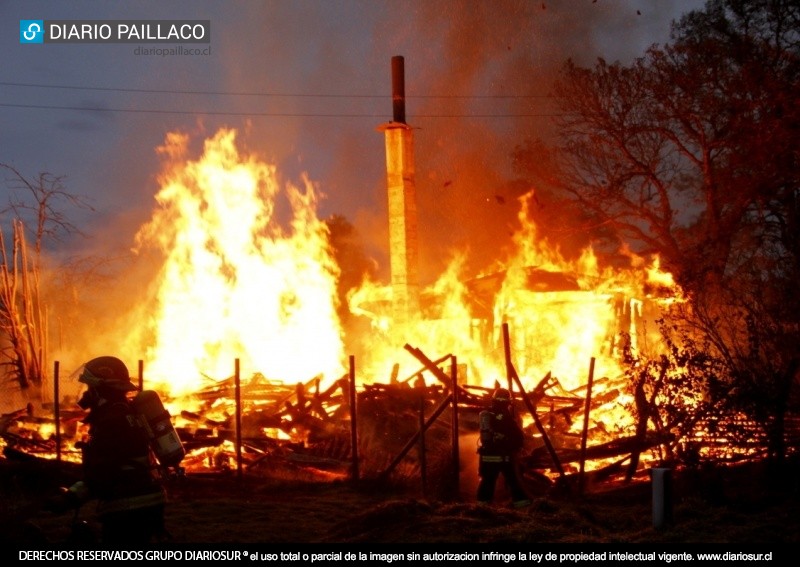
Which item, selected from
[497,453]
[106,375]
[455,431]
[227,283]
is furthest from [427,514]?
[227,283]

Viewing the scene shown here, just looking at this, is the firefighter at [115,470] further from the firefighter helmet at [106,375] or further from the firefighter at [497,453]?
the firefighter at [497,453]

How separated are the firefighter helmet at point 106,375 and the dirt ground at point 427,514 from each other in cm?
92

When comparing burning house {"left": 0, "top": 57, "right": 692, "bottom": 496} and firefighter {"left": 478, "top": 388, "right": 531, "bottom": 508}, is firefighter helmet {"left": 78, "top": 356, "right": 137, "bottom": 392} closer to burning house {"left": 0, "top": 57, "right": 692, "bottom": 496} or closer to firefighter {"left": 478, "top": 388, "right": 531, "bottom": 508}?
firefighter {"left": 478, "top": 388, "right": 531, "bottom": 508}

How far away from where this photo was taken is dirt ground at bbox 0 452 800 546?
800cm

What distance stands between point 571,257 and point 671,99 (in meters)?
11.2

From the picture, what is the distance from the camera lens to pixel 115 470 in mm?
5715

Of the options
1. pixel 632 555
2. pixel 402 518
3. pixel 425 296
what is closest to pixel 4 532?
pixel 402 518

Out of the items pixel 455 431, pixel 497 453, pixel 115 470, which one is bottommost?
pixel 497 453

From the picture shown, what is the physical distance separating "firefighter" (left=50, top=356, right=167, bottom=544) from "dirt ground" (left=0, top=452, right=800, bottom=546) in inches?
14.2

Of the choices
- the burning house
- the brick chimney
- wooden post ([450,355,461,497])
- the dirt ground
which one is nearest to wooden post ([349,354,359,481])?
the dirt ground

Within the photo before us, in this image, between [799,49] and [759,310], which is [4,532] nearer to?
[759,310]

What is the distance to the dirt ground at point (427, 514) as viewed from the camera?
315 inches

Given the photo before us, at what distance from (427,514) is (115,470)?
4.21 m

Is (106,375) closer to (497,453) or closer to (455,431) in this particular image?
(497,453)
